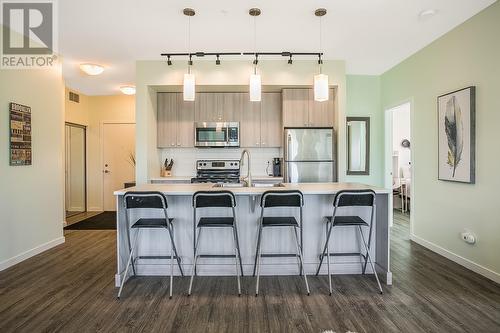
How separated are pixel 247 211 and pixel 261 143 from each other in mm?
2084

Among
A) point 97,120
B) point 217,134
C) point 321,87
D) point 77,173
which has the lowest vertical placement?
point 77,173

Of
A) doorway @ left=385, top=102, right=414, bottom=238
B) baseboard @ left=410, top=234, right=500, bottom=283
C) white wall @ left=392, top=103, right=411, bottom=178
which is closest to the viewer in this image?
baseboard @ left=410, top=234, right=500, bottom=283

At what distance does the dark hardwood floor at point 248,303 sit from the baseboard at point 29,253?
86mm

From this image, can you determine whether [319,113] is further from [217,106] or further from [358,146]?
[217,106]

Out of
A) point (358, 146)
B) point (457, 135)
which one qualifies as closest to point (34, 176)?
point (358, 146)

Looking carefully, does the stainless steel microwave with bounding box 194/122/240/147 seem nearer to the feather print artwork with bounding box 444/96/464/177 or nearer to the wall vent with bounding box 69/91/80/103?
the feather print artwork with bounding box 444/96/464/177

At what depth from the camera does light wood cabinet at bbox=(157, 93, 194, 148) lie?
4762 mm

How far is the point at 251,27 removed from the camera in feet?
10.8

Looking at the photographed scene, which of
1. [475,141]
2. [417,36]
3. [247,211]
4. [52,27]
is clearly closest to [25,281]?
[247,211]

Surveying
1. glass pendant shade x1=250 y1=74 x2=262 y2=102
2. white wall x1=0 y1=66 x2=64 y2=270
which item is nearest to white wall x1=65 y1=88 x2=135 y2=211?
white wall x1=0 y1=66 x2=64 y2=270

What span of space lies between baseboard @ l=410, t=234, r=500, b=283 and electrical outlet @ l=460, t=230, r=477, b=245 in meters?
0.23

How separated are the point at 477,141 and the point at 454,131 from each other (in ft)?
1.08

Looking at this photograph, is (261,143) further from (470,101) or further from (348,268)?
(470,101)

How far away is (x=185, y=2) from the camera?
2.81 m
